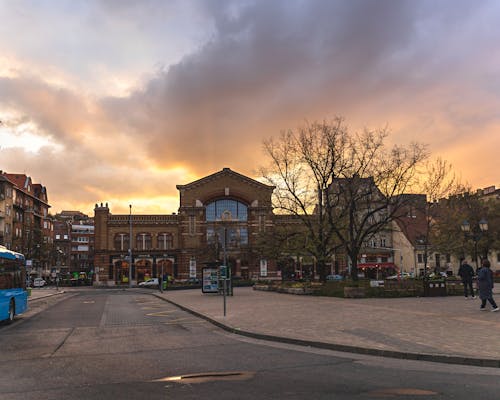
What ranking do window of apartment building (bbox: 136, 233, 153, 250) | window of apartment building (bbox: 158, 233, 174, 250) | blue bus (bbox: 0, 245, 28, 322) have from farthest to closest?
1. window of apartment building (bbox: 158, 233, 174, 250)
2. window of apartment building (bbox: 136, 233, 153, 250)
3. blue bus (bbox: 0, 245, 28, 322)

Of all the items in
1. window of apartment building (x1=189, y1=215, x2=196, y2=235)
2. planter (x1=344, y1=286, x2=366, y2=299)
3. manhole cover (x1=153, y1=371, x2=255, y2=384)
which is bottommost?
manhole cover (x1=153, y1=371, x2=255, y2=384)

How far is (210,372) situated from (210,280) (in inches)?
1080

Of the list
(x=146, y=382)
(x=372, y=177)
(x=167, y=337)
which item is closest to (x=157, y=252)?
(x=372, y=177)

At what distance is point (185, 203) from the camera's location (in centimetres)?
8175

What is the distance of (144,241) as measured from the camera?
3214 inches

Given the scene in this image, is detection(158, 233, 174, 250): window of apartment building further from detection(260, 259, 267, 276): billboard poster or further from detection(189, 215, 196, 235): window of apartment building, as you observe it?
detection(260, 259, 267, 276): billboard poster

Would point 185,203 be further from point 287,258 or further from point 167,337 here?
point 167,337

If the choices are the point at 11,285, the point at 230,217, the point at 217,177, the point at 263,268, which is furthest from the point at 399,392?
the point at 230,217

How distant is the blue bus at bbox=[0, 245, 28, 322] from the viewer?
1762 centimetres

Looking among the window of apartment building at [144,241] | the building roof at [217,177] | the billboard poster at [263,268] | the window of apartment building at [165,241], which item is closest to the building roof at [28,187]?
the window of apartment building at [144,241]

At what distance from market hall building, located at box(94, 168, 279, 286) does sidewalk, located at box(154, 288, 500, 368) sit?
200 feet

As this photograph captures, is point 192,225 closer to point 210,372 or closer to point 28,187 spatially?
point 28,187

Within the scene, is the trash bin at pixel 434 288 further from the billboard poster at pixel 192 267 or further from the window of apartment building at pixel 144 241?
the window of apartment building at pixel 144 241

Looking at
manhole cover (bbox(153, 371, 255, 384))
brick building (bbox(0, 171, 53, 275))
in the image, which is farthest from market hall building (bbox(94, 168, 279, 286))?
manhole cover (bbox(153, 371, 255, 384))
